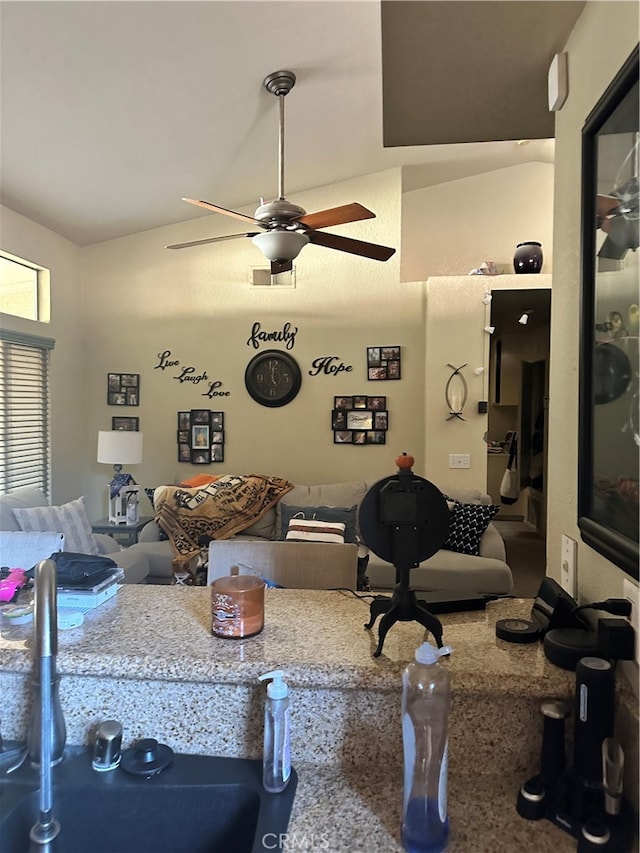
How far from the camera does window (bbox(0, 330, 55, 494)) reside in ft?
12.8

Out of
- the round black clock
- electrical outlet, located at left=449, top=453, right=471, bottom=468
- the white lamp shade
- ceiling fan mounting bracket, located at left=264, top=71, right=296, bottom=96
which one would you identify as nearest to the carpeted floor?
electrical outlet, located at left=449, top=453, right=471, bottom=468

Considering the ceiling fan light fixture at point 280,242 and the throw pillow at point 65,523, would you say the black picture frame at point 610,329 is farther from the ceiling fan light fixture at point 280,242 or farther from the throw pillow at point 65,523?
the throw pillow at point 65,523

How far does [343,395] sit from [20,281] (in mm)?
2637

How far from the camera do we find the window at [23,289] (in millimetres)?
4000

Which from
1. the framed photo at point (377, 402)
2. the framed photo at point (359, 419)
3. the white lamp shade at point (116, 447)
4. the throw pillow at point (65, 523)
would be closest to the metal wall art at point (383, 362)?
the framed photo at point (377, 402)

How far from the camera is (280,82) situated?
9.57 feet

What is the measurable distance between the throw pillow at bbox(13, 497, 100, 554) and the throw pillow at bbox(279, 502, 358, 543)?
4.33ft

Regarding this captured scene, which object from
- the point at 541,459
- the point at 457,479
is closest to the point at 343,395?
the point at 457,479

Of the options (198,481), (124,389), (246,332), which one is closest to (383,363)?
(246,332)

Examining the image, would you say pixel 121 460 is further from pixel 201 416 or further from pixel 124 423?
pixel 201 416

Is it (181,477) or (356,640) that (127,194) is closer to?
(181,477)

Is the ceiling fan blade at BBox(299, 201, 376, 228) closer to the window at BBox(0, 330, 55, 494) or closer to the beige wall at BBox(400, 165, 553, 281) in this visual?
the beige wall at BBox(400, 165, 553, 281)

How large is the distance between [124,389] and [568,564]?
14.6ft

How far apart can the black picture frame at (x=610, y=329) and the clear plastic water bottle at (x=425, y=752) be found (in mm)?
358
